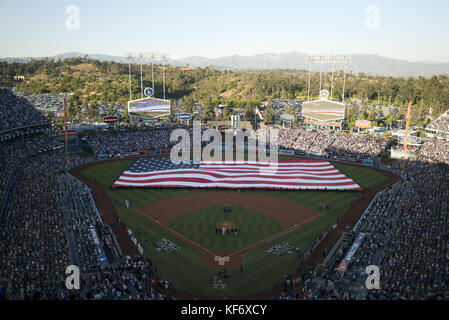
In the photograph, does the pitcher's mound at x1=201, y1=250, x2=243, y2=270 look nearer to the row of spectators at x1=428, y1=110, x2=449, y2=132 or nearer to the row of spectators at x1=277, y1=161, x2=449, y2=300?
the row of spectators at x1=277, y1=161, x2=449, y2=300

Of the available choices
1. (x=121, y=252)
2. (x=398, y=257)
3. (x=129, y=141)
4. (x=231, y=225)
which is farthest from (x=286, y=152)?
(x=121, y=252)

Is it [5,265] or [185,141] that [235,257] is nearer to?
[5,265]

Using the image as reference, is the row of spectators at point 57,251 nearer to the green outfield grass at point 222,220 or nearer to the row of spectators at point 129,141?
the green outfield grass at point 222,220

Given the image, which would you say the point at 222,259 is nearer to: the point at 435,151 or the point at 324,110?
the point at 435,151

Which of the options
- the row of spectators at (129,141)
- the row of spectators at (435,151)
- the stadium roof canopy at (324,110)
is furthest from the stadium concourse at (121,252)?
the stadium roof canopy at (324,110)
